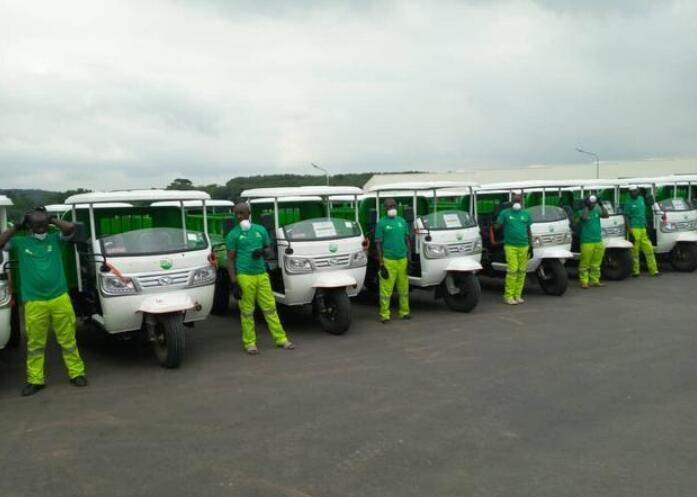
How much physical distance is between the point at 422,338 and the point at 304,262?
190 centimetres

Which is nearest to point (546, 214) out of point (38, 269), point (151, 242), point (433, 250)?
point (433, 250)

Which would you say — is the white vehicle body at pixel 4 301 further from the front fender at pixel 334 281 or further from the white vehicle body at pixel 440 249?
the white vehicle body at pixel 440 249

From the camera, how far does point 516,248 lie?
10.7 m

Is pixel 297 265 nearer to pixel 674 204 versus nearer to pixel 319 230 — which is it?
pixel 319 230

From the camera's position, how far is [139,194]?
294 inches

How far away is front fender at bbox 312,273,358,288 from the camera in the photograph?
27.9 feet

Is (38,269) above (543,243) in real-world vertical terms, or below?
above

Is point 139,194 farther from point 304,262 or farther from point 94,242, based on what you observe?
point 304,262

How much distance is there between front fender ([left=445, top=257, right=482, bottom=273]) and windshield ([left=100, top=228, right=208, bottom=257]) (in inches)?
154

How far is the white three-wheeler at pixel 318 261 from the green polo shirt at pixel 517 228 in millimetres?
2891

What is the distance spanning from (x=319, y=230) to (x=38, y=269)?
385 centimetres

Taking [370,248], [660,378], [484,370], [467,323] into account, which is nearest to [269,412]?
[484,370]

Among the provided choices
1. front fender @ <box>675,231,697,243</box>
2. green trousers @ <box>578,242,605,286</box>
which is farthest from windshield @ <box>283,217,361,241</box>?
front fender @ <box>675,231,697,243</box>

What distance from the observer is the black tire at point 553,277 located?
437 inches
